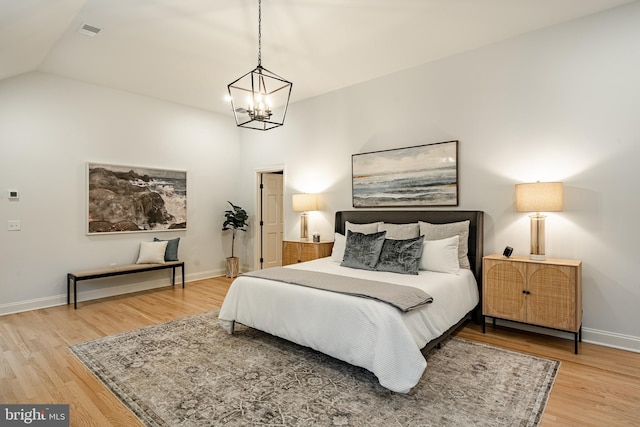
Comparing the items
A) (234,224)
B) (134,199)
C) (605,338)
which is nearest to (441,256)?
(605,338)

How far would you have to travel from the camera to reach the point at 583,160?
327 centimetres

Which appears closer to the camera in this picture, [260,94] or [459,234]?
[260,94]

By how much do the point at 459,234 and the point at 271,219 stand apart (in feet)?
12.6

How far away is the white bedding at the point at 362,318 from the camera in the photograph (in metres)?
2.29

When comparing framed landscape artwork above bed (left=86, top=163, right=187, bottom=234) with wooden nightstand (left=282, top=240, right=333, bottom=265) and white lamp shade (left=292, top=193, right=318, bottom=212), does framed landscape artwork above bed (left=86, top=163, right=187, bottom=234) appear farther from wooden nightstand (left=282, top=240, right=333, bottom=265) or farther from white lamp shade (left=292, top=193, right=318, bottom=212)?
white lamp shade (left=292, top=193, right=318, bottom=212)

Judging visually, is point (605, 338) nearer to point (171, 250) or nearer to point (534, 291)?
point (534, 291)

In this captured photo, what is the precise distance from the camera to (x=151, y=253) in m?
5.26

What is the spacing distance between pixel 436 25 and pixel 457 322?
290cm

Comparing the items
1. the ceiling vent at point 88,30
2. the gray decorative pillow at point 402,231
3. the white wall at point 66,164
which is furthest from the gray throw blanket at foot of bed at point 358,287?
the white wall at point 66,164

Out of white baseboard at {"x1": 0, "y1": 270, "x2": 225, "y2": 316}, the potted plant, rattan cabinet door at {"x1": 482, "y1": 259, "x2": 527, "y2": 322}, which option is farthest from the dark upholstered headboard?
white baseboard at {"x1": 0, "y1": 270, "x2": 225, "y2": 316}

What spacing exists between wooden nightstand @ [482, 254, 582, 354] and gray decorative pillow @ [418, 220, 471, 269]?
256 mm

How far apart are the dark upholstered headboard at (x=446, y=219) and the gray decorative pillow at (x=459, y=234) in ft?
0.25

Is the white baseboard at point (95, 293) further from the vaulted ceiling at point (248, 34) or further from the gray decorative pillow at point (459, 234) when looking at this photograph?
the gray decorative pillow at point (459, 234)

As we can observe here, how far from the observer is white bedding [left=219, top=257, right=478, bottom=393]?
229 centimetres
